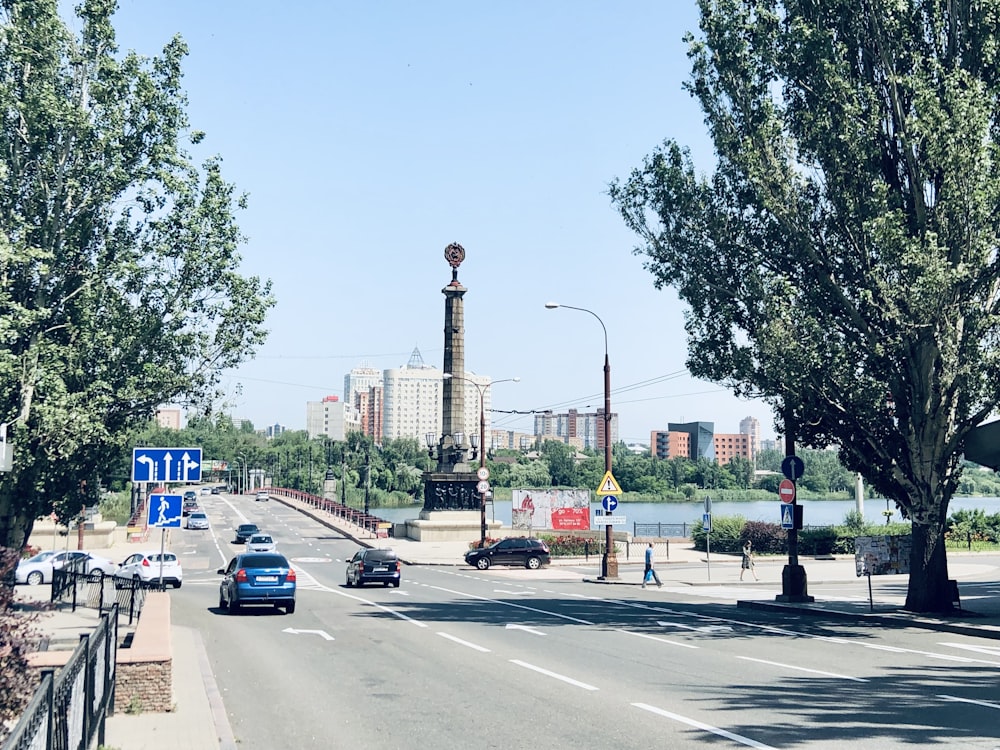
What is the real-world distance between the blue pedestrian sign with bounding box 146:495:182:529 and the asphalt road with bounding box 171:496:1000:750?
8.41 ft

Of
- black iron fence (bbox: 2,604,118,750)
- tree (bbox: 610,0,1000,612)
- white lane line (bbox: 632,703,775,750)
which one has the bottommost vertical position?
white lane line (bbox: 632,703,775,750)

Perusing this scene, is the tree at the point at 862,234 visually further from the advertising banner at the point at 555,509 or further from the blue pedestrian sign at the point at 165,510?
the advertising banner at the point at 555,509

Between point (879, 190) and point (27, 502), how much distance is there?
20.1 metres

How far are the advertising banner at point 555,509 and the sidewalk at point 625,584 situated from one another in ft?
15.5

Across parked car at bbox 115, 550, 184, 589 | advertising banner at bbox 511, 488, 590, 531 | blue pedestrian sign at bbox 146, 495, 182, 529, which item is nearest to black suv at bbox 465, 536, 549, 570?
advertising banner at bbox 511, 488, 590, 531

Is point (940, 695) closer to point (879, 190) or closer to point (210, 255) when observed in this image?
point (879, 190)

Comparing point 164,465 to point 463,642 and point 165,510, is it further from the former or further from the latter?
point 463,642

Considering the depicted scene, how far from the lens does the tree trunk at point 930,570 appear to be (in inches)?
903

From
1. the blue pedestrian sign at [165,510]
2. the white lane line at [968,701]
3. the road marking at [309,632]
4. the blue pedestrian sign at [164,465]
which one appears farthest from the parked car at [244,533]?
the white lane line at [968,701]

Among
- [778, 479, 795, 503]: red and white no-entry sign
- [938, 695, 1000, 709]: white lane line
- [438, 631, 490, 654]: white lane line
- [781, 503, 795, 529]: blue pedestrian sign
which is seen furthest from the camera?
[778, 479, 795, 503]: red and white no-entry sign

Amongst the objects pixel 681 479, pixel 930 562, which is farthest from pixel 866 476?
pixel 681 479

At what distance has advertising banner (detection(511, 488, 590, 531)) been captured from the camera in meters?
62.0

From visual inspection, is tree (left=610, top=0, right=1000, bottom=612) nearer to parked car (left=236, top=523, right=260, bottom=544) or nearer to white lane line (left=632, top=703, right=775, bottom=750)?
white lane line (left=632, top=703, right=775, bottom=750)

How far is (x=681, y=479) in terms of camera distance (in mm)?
155875
